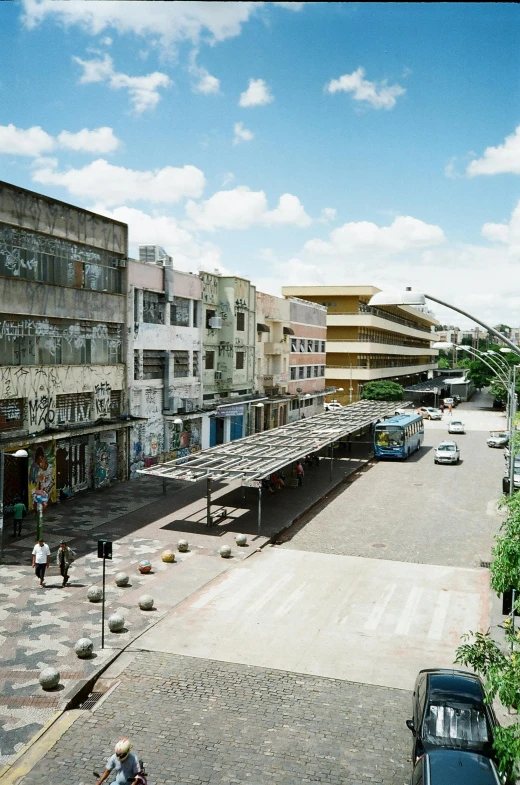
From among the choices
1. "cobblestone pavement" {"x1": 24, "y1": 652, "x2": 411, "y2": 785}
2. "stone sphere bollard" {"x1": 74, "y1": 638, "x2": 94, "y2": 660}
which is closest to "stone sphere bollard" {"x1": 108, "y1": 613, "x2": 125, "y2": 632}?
"stone sphere bollard" {"x1": 74, "y1": 638, "x2": 94, "y2": 660}

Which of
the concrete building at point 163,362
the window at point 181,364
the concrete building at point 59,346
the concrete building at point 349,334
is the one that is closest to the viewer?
the concrete building at point 59,346

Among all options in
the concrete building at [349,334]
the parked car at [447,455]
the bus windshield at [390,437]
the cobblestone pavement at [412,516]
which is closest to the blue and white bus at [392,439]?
the bus windshield at [390,437]

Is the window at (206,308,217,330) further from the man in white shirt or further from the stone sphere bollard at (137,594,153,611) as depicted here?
the stone sphere bollard at (137,594,153,611)

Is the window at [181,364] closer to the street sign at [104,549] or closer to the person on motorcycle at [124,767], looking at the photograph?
the street sign at [104,549]

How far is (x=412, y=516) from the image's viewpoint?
2966 cm

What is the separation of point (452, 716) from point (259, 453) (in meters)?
19.6

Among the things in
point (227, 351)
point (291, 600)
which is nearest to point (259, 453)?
point (291, 600)

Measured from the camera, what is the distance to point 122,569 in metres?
21.2

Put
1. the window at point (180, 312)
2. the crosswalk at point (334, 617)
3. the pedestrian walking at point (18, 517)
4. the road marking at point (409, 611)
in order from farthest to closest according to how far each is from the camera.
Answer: the window at point (180, 312) → the pedestrian walking at point (18, 517) → the road marking at point (409, 611) → the crosswalk at point (334, 617)

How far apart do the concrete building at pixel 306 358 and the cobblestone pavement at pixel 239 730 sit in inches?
1756

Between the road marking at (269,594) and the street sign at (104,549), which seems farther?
the road marking at (269,594)

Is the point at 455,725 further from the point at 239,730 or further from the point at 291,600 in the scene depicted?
the point at 291,600

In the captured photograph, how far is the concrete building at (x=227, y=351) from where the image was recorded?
44.4 meters

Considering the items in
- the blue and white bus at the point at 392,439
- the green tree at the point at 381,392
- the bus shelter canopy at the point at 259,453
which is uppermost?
the green tree at the point at 381,392
